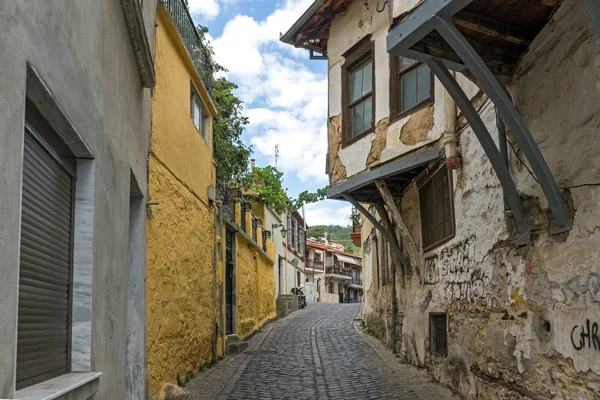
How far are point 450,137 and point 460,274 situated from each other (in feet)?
6.04

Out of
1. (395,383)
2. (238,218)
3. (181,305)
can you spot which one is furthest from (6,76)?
(238,218)

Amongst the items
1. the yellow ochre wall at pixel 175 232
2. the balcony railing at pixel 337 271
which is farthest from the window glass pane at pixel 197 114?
the balcony railing at pixel 337 271

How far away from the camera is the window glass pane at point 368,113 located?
1065 centimetres

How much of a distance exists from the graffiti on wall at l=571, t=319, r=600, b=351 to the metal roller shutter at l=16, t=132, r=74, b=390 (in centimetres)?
383

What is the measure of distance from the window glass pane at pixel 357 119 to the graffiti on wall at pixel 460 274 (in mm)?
2713

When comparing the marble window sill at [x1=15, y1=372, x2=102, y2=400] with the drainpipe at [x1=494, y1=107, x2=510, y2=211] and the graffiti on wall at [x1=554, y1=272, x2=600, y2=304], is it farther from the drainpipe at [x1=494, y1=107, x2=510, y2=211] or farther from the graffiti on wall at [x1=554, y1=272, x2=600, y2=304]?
the drainpipe at [x1=494, y1=107, x2=510, y2=211]

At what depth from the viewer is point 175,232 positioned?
359 inches

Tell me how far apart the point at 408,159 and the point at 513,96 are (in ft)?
10.8

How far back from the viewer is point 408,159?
9328 mm

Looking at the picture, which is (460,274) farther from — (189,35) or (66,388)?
(189,35)

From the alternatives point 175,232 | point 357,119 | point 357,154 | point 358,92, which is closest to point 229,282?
point 357,154

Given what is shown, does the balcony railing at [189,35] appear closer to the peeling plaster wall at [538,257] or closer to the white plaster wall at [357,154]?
the white plaster wall at [357,154]

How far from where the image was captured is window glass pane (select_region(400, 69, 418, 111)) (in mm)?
9633

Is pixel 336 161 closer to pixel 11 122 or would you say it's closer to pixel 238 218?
pixel 238 218
